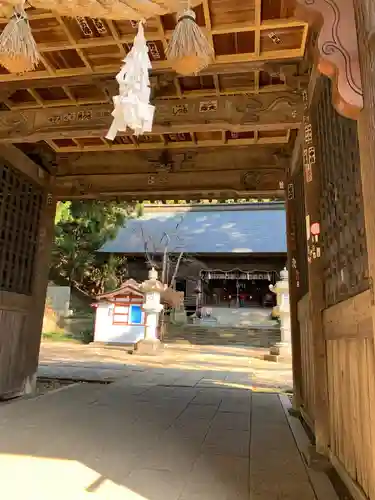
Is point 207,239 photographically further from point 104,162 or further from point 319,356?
point 319,356

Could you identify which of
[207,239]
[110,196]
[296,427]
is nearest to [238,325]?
[207,239]

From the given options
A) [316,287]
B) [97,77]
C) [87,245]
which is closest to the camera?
[316,287]

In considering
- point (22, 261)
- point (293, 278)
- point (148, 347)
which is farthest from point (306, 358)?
point (148, 347)

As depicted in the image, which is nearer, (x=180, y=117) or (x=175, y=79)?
(x=175, y=79)

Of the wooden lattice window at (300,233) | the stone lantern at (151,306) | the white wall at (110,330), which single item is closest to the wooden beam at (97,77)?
the wooden lattice window at (300,233)

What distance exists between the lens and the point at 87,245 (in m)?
22.8

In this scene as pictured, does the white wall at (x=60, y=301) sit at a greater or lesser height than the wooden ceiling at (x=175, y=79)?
lesser

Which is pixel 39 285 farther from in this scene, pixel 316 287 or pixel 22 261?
pixel 316 287

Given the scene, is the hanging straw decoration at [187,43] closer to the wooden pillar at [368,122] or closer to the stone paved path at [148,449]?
the wooden pillar at [368,122]

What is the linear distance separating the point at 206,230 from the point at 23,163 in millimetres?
25004

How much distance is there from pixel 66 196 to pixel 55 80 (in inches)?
117

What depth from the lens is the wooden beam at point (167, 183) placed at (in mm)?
6242

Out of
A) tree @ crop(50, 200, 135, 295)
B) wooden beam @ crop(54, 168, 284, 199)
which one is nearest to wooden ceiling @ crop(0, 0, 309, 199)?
wooden beam @ crop(54, 168, 284, 199)

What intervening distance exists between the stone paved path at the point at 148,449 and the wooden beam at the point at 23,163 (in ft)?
10.8
